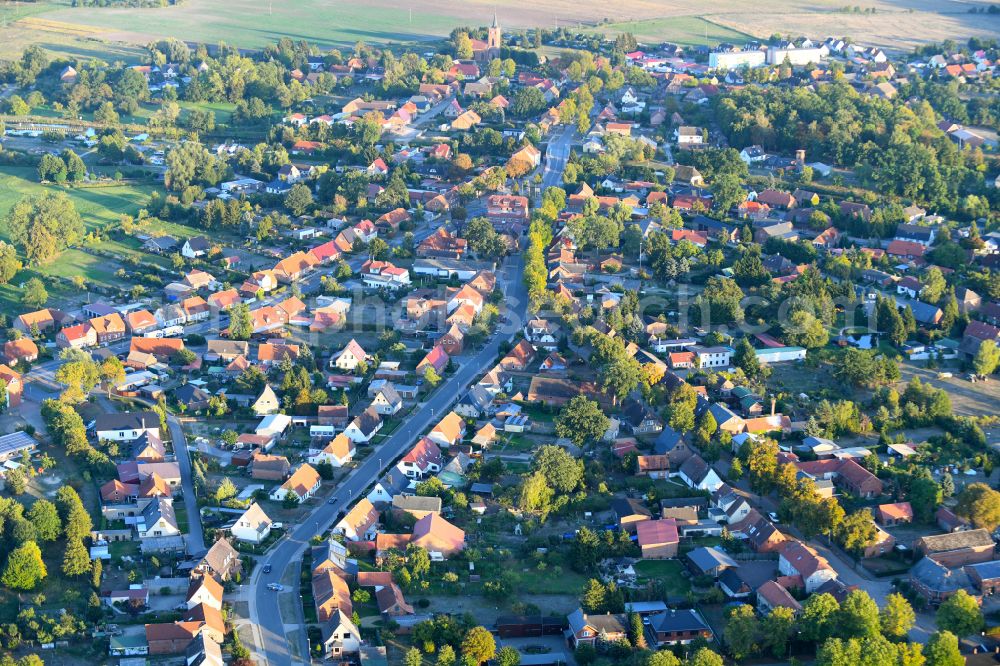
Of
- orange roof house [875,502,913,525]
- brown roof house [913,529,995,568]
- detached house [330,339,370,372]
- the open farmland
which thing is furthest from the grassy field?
brown roof house [913,529,995,568]

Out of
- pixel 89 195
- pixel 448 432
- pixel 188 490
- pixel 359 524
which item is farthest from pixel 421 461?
pixel 89 195

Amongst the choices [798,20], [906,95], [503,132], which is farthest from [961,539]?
[798,20]

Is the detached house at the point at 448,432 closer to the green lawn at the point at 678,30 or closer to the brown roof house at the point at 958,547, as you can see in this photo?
the brown roof house at the point at 958,547

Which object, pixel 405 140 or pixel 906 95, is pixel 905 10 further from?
pixel 405 140

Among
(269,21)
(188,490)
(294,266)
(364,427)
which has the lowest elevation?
(188,490)

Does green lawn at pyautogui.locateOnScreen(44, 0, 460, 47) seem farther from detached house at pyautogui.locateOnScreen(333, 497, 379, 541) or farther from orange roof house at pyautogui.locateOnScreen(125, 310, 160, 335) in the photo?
detached house at pyautogui.locateOnScreen(333, 497, 379, 541)

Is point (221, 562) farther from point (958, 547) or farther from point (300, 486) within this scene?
point (958, 547)
